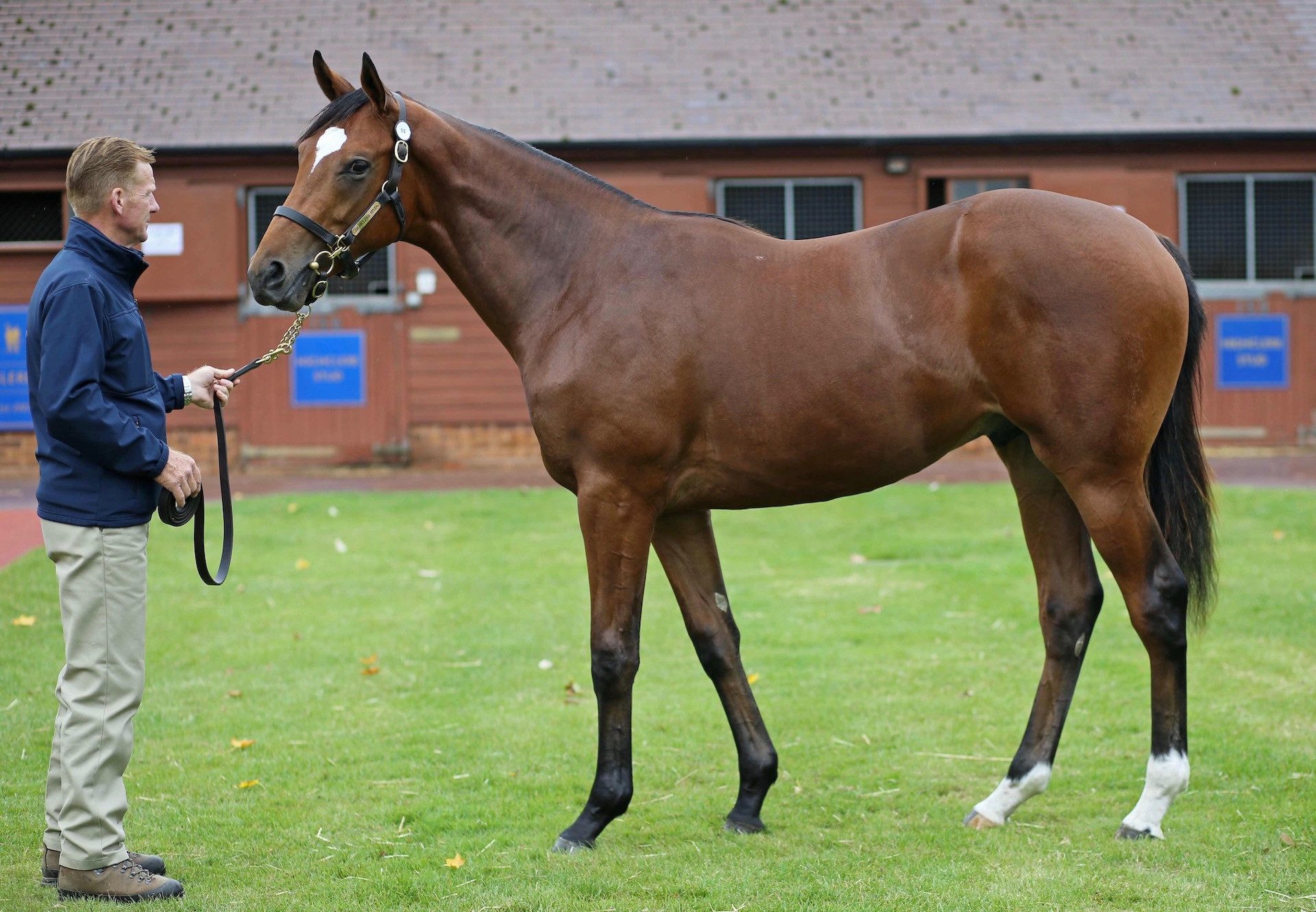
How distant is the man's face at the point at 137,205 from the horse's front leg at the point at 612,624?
1.55 m

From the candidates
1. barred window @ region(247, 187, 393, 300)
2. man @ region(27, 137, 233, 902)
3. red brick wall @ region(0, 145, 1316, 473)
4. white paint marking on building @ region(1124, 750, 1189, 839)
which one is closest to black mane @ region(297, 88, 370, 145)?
man @ region(27, 137, 233, 902)

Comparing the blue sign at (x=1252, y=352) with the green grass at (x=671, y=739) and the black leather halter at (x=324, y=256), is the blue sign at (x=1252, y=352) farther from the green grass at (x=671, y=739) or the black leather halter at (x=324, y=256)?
the black leather halter at (x=324, y=256)

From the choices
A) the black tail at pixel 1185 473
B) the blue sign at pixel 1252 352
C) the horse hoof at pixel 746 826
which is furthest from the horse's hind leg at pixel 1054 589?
the blue sign at pixel 1252 352

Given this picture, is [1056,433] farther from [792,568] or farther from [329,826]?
[792,568]

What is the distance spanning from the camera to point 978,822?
4219 millimetres

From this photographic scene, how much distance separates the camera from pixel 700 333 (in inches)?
158

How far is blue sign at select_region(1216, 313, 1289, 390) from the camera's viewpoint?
15.4m

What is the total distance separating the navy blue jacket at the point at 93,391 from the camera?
3.46m

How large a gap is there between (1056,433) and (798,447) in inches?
31.8

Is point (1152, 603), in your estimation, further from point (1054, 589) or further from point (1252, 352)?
point (1252, 352)

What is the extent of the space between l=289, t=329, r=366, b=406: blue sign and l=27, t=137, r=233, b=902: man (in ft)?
39.3

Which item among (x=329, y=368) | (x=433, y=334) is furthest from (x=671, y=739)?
(x=329, y=368)

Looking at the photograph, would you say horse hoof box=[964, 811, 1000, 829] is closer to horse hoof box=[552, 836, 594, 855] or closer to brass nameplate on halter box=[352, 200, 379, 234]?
horse hoof box=[552, 836, 594, 855]

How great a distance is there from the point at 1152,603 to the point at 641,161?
12.2 meters
